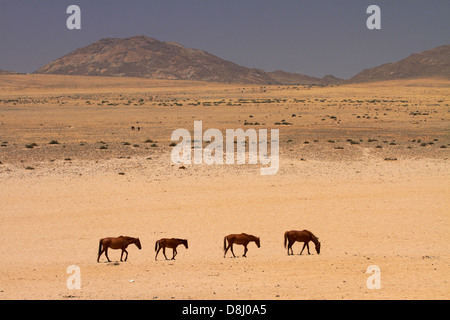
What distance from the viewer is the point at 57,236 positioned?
1700cm

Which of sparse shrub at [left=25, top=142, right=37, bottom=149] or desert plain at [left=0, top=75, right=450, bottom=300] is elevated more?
sparse shrub at [left=25, top=142, right=37, bottom=149]

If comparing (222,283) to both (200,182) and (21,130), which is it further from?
(21,130)

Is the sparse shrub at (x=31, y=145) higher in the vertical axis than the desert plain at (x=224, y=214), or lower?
higher

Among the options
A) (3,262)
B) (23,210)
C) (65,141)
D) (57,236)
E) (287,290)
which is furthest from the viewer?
(65,141)

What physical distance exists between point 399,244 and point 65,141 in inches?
1092

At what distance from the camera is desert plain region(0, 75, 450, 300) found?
11492 mm

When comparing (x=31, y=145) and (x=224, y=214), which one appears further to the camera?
(x=31, y=145)

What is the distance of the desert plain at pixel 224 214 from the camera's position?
11.5m

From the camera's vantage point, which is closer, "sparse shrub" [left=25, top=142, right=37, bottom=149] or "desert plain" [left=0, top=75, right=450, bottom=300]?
"desert plain" [left=0, top=75, right=450, bottom=300]

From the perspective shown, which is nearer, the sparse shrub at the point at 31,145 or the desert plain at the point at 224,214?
the desert plain at the point at 224,214

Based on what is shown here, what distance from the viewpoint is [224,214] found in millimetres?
20000
